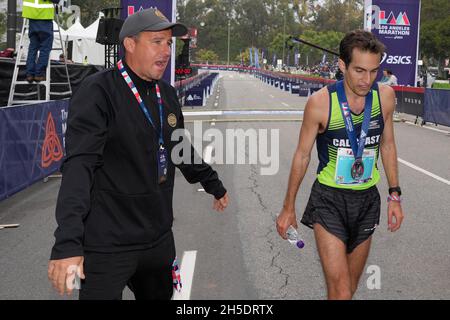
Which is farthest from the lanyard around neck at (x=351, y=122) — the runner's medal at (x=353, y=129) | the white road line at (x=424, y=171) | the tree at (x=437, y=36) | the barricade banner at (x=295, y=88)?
the tree at (x=437, y=36)

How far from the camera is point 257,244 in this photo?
6.36 metres

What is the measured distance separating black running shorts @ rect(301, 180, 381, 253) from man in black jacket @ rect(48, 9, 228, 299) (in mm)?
1105

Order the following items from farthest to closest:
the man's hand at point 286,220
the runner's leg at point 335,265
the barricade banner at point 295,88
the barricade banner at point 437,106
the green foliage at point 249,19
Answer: the green foliage at point 249,19 < the barricade banner at point 295,88 < the barricade banner at point 437,106 < the man's hand at point 286,220 < the runner's leg at point 335,265

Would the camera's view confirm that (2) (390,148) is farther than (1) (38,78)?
No

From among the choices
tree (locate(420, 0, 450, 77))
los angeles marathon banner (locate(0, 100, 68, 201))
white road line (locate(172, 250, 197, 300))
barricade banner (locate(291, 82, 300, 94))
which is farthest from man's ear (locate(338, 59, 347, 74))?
tree (locate(420, 0, 450, 77))

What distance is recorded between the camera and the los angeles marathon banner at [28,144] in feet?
27.1

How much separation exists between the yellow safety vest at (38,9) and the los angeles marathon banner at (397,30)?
15.7m

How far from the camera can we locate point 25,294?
4.86 m

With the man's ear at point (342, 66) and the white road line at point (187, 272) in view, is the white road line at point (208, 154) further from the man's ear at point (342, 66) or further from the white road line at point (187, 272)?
the man's ear at point (342, 66)

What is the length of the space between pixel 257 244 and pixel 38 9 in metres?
7.10

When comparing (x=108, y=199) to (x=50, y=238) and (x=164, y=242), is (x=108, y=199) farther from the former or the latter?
(x=50, y=238)

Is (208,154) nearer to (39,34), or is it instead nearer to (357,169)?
(39,34)

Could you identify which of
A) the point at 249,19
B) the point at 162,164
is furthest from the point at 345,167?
the point at 249,19

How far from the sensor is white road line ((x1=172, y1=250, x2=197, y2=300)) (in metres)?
4.79
